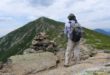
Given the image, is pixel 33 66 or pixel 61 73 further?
pixel 33 66

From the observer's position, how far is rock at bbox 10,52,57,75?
4028cm

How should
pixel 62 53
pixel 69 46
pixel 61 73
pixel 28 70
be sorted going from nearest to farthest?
1. pixel 61 73
2. pixel 69 46
3. pixel 28 70
4. pixel 62 53

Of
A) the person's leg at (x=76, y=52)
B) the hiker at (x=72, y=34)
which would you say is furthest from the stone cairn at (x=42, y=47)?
the hiker at (x=72, y=34)

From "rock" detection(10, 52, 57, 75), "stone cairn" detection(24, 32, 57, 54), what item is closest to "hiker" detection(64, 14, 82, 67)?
"rock" detection(10, 52, 57, 75)

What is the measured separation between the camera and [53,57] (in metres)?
44.7

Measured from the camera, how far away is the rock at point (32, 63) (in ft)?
132

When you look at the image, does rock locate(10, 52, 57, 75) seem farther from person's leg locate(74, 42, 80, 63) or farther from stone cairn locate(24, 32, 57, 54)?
stone cairn locate(24, 32, 57, 54)

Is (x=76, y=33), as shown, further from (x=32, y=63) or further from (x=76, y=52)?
(x=32, y=63)

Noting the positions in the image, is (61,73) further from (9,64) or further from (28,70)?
(9,64)

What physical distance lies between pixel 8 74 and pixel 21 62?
3.15m

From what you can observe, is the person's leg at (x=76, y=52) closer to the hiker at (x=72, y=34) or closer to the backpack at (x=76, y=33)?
the hiker at (x=72, y=34)

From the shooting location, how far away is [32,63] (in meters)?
41.6

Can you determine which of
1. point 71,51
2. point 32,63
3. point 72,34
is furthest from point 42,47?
point 72,34

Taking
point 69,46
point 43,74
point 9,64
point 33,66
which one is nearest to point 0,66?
point 9,64
